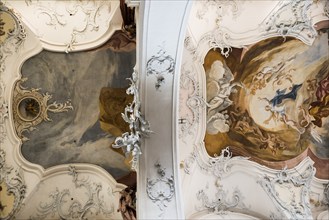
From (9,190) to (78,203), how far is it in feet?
4.86

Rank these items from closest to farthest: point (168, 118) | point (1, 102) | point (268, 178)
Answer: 1. point (168, 118)
2. point (1, 102)
3. point (268, 178)

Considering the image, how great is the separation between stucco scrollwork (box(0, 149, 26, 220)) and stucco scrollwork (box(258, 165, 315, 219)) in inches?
209

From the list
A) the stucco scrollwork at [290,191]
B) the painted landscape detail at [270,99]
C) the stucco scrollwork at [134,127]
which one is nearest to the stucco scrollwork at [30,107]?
the stucco scrollwork at [134,127]

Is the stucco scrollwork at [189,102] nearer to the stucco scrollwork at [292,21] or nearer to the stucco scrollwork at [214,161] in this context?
the stucco scrollwork at [214,161]

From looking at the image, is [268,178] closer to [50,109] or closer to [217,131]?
[217,131]

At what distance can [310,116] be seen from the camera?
771 cm

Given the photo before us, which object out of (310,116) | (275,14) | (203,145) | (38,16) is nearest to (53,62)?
(38,16)

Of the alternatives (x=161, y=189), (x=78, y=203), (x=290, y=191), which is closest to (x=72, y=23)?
(x=78, y=203)

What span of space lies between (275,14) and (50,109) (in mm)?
5484

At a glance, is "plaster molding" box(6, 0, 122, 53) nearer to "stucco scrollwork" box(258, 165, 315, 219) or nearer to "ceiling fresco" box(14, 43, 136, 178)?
"ceiling fresco" box(14, 43, 136, 178)

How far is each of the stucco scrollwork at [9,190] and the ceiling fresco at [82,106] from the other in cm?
44

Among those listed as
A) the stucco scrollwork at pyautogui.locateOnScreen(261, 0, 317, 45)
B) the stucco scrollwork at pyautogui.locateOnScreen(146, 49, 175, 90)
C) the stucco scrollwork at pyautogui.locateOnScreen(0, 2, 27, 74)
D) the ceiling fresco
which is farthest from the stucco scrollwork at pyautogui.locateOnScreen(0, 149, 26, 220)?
the stucco scrollwork at pyautogui.locateOnScreen(261, 0, 317, 45)

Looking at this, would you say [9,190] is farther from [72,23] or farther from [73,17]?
[73,17]

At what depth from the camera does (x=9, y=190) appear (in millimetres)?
6984
